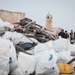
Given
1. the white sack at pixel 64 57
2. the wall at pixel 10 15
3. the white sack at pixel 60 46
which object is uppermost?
the wall at pixel 10 15

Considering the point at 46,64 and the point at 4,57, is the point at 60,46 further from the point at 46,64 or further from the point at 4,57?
the point at 4,57

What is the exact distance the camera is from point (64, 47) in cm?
559

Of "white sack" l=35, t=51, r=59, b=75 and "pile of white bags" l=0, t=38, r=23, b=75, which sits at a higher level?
"pile of white bags" l=0, t=38, r=23, b=75

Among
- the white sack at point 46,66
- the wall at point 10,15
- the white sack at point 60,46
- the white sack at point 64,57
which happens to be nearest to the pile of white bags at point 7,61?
the white sack at point 46,66

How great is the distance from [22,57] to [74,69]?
1684 mm

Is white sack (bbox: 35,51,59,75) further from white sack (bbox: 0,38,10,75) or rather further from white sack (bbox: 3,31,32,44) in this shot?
white sack (bbox: 3,31,32,44)

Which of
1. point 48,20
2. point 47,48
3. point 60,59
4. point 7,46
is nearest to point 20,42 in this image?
point 47,48

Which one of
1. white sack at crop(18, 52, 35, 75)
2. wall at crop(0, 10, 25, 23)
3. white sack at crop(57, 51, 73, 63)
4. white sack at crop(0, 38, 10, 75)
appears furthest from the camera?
wall at crop(0, 10, 25, 23)

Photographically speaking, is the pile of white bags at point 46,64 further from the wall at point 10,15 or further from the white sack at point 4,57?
the wall at point 10,15

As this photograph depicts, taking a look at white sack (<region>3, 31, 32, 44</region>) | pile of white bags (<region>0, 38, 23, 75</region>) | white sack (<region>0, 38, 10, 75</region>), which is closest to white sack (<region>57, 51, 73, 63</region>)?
white sack (<region>3, 31, 32, 44</region>)

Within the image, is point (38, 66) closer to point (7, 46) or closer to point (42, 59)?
point (42, 59)

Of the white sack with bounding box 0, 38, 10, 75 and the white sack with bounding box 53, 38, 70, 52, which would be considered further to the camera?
the white sack with bounding box 53, 38, 70, 52

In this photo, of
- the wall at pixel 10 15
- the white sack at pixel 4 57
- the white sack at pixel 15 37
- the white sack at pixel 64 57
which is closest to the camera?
the white sack at pixel 4 57

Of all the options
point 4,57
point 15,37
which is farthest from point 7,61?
point 15,37
